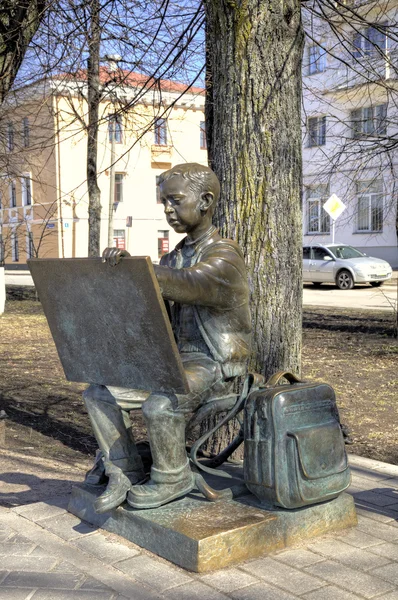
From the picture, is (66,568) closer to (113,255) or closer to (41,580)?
(41,580)

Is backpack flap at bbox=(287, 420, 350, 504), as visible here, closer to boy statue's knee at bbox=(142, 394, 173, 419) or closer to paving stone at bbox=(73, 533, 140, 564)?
boy statue's knee at bbox=(142, 394, 173, 419)

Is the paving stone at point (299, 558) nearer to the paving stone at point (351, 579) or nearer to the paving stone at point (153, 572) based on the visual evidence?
the paving stone at point (351, 579)

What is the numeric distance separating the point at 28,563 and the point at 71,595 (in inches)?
16.1

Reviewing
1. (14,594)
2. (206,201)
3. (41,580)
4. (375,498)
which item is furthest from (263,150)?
(14,594)

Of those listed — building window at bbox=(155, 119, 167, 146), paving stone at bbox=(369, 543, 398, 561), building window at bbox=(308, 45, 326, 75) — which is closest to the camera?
paving stone at bbox=(369, 543, 398, 561)

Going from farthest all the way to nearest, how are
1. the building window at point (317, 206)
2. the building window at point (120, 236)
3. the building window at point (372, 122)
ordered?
the building window at point (120, 236) < the building window at point (317, 206) < the building window at point (372, 122)

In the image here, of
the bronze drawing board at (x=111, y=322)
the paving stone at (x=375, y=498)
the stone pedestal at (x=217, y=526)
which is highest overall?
the bronze drawing board at (x=111, y=322)

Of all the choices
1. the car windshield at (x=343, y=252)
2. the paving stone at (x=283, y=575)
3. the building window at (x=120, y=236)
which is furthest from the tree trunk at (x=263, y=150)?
the building window at (x=120, y=236)

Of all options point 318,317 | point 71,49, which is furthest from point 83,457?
point 318,317

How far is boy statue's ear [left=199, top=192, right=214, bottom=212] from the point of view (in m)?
3.64

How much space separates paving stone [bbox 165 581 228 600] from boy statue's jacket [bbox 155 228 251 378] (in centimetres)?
98

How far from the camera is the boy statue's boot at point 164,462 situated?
3.44m

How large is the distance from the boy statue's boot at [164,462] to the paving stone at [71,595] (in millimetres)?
544

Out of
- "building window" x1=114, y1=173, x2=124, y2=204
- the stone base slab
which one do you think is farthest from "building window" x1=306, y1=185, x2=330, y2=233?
"building window" x1=114, y1=173, x2=124, y2=204
